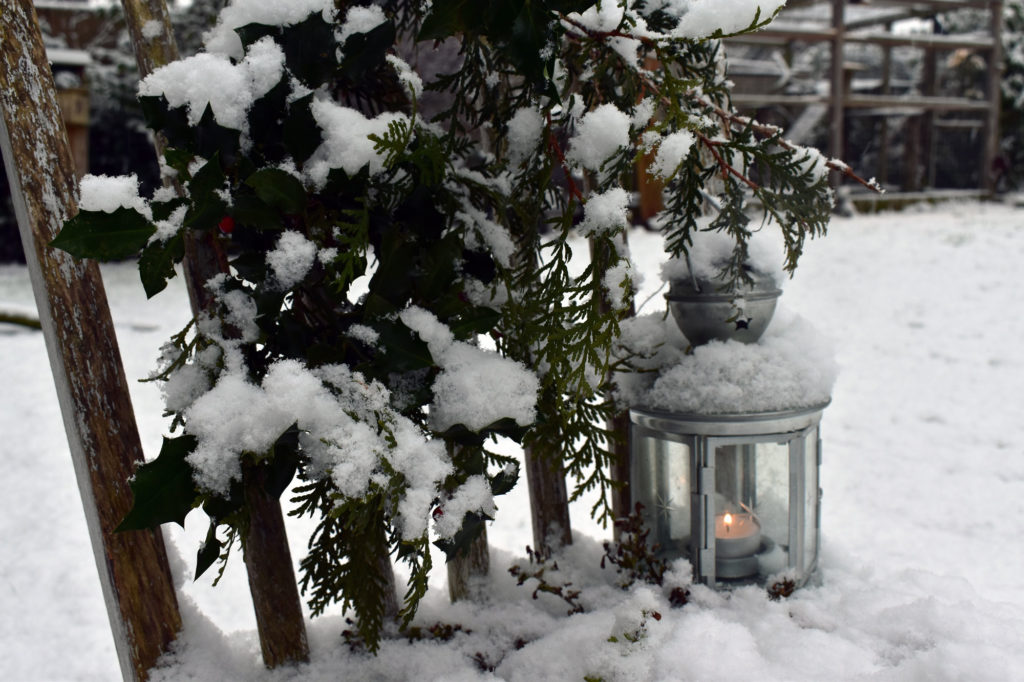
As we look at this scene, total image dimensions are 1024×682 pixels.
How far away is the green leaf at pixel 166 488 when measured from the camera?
111 cm

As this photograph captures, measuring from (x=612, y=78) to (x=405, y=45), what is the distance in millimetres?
459

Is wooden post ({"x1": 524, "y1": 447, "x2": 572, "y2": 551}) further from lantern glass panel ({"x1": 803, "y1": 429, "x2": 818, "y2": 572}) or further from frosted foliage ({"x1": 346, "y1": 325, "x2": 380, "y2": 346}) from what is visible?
frosted foliage ({"x1": 346, "y1": 325, "x2": 380, "y2": 346})

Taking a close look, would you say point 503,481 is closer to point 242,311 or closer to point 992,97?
point 242,311

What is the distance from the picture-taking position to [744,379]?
1.65 metres

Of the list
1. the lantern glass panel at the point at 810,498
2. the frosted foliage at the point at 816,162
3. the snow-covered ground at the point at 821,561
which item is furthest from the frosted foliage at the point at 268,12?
the lantern glass panel at the point at 810,498

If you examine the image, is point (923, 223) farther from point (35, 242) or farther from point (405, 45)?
point (35, 242)

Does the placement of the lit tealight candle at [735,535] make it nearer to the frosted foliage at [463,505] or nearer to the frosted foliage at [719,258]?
the frosted foliage at [719,258]

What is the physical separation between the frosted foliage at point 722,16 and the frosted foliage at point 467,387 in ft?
1.94

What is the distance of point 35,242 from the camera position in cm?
130

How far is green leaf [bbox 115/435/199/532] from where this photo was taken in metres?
1.11

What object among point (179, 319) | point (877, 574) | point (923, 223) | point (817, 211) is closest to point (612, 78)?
point (817, 211)

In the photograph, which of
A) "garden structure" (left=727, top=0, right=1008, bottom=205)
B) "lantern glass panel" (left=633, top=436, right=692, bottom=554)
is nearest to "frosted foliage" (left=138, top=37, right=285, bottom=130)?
"lantern glass panel" (left=633, top=436, right=692, bottom=554)

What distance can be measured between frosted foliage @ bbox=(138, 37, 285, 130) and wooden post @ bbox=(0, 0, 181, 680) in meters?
0.23

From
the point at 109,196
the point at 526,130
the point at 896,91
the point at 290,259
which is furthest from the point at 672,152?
the point at 896,91
